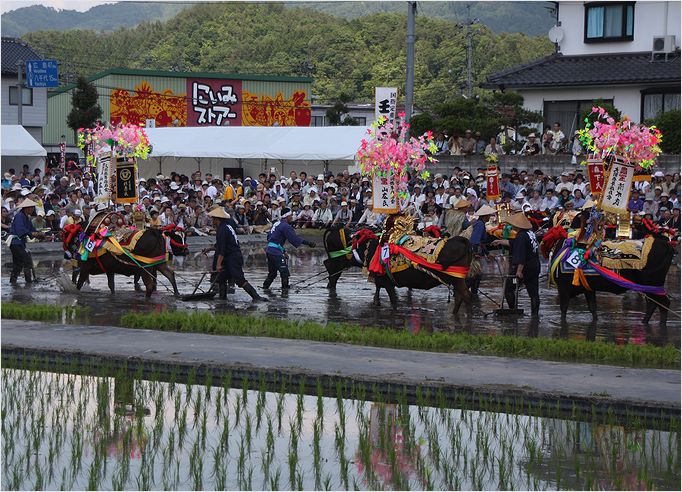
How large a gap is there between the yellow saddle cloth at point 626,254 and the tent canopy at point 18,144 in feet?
84.3

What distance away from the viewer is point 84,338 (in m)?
13.9

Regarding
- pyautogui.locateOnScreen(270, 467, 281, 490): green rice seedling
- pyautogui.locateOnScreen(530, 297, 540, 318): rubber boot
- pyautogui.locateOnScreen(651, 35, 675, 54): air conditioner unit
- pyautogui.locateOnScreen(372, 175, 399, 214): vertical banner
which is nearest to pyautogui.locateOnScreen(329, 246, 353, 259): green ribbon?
pyautogui.locateOnScreen(372, 175, 399, 214): vertical banner

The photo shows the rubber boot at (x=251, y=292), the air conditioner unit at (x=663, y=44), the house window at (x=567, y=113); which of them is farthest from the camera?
the house window at (x=567, y=113)

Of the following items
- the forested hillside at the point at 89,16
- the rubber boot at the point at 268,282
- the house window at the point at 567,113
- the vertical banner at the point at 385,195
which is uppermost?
the forested hillside at the point at 89,16

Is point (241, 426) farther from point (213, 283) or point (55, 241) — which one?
point (55, 241)

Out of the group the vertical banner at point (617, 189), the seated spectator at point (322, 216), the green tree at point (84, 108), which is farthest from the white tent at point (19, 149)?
the vertical banner at point (617, 189)

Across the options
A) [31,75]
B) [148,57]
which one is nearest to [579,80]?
[31,75]

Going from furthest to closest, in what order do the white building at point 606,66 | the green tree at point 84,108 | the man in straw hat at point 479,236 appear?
1. the green tree at point 84,108
2. the white building at point 606,66
3. the man in straw hat at point 479,236

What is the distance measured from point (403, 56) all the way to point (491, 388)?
46.1m

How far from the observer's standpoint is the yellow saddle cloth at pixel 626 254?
1593 cm

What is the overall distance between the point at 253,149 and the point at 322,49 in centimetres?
2762

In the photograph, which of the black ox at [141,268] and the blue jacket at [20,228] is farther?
the blue jacket at [20,228]

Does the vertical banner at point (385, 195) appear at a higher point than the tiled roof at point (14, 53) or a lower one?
lower

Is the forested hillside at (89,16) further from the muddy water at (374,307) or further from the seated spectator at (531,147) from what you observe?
the muddy water at (374,307)
